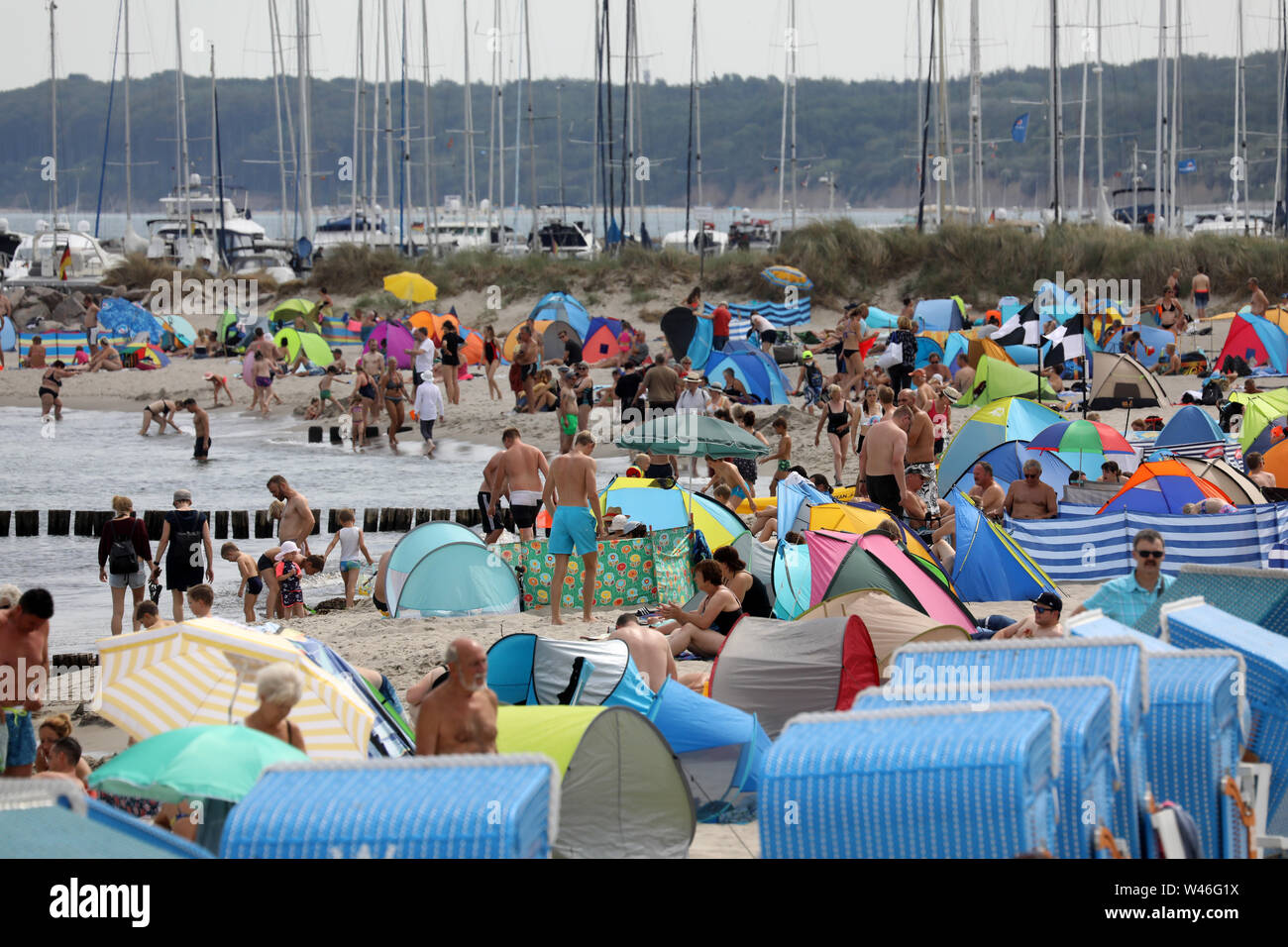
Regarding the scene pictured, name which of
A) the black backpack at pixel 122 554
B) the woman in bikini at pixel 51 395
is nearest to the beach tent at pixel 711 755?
the black backpack at pixel 122 554

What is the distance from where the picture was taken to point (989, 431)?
1389 cm

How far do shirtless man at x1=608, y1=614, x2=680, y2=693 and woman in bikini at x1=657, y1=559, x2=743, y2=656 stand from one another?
4.01 ft

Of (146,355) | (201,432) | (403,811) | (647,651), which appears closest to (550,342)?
(201,432)

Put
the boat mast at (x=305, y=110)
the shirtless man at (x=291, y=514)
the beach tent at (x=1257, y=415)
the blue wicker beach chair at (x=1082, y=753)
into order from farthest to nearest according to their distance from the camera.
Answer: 1. the boat mast at (x=305, y=110)
2. the beach tent at (x=1257, y=415)
3. the shirtless man at (x=291, y=514)
4. the blue wicker beach chair at (x=1082, y=753)

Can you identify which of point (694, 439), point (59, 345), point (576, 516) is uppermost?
point (59, 345)

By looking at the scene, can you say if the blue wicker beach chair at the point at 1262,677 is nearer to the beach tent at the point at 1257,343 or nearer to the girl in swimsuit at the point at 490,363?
the beach tent at the point at 1257,343

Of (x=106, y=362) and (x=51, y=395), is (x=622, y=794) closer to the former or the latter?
(x=51, y=395)

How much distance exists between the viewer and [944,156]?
104 ft

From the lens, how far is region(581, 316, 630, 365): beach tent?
25891 millimetres

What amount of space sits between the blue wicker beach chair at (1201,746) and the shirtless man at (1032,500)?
671 centimetres

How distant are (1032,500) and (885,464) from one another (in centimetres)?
133

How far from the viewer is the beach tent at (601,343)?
25891 mm

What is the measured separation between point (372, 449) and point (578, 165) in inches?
4659
